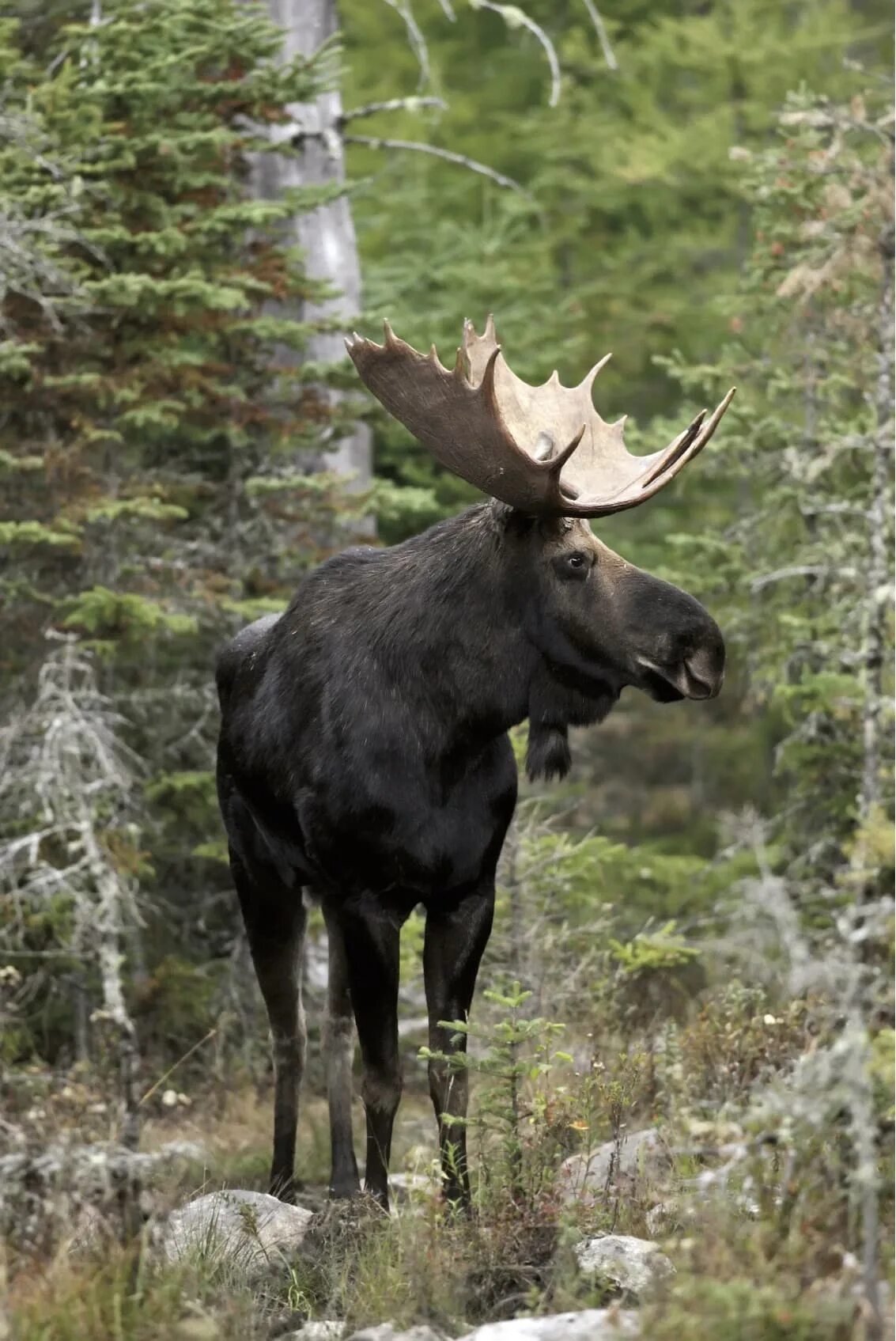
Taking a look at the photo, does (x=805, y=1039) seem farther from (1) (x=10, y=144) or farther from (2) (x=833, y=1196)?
(1) (x=10, y=144)

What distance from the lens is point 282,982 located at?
7352 millimetres

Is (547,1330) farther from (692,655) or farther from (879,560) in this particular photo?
(879,560)

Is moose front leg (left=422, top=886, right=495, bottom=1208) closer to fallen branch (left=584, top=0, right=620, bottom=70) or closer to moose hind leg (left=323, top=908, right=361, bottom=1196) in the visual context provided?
moose hind leg (left=323, top=908, right=361, bottom=1196)

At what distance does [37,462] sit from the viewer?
1000cm

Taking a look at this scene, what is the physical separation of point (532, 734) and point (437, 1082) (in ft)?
4.10

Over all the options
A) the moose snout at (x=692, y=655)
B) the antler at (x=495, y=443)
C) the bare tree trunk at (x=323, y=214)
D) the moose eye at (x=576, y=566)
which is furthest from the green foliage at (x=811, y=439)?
the moose snout at (x=692, y=655)

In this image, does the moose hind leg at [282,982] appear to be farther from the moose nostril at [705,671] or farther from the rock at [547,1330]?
the rock at [547,1330]

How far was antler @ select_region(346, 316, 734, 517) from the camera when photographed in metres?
5.93

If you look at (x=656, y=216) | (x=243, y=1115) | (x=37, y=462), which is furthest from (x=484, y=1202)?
(x=656, y=216)

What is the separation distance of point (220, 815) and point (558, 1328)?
611 cm

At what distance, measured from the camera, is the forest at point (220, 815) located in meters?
4.68

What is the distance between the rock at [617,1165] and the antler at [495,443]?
2.08 meters

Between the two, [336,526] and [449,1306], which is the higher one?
[336,526]

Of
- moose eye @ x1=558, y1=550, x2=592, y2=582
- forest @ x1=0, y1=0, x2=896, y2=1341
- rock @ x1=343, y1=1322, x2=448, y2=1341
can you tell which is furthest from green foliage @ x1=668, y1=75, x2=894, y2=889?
rock @ x1=343, y1=1322, x2=448, y2=1341
